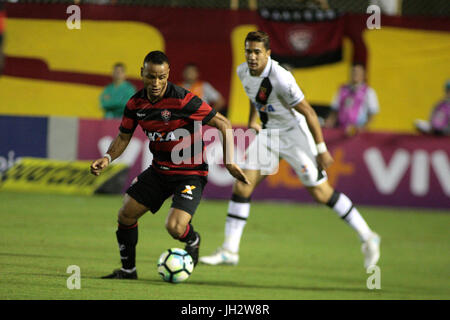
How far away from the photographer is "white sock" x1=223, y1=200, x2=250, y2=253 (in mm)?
8242

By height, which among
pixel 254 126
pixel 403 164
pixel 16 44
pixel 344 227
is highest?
pixel 16 44

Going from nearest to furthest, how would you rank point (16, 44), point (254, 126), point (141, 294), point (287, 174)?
point (141, 294), point (254, 126), point (287, 174), point (16, 44)

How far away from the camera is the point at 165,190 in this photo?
6938 millimetres

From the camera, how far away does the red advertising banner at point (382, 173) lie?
1359cm

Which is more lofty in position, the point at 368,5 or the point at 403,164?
the point at 368,5

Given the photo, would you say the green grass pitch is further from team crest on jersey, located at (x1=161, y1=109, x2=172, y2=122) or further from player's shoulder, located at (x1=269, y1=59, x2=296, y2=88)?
player's shoulder, located at (x1=269, y1=59, x2=296, y2=88)

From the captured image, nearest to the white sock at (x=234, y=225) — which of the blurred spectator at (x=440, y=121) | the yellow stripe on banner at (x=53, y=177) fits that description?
the yellow stripe on banner at (x=53, y=177)

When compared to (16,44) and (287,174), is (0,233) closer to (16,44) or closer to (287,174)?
(287,174)

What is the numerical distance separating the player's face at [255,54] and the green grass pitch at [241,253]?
6.92 feet

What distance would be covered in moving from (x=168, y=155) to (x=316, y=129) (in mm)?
1592

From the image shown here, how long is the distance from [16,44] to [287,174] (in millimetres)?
6524

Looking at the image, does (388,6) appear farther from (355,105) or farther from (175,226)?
(175,226)

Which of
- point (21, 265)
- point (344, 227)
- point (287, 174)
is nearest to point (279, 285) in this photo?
point (21, 265)

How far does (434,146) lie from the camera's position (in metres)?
13.6
